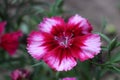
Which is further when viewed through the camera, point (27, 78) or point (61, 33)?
point (27, 78)

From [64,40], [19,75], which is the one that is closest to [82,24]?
[64,40]

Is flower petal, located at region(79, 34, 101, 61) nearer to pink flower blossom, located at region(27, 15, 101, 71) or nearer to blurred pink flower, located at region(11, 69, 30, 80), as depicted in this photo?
pink flower blossom, located at region(27, 15, 101, 71)

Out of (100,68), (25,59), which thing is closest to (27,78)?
(100,68)

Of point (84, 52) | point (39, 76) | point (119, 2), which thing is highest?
point (119, 2)

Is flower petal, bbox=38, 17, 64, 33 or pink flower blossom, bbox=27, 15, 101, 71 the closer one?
pink flower blossom, bbox=27, 15, 101, 71

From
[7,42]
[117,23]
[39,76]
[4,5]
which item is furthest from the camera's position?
[117,23]

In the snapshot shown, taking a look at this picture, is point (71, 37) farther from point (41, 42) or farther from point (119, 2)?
point (119, 2)

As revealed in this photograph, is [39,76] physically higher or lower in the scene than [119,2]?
lower

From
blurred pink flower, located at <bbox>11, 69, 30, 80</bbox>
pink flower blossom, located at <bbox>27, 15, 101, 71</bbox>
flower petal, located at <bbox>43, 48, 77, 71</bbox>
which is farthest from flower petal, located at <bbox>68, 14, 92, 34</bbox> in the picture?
blurred pink flower, located at <bbox>11, 69, 30, 80</bbox>
